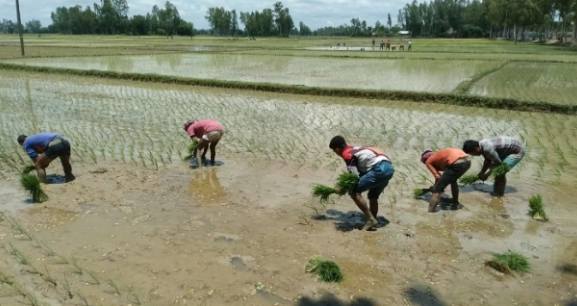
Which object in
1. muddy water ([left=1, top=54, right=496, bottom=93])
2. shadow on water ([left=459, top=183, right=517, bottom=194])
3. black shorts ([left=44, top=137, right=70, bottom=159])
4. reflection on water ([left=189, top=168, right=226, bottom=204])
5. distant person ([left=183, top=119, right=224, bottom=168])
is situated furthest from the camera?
muddy water ([left=1, top=54, right=496, bottom=93])

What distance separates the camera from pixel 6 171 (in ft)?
23.9

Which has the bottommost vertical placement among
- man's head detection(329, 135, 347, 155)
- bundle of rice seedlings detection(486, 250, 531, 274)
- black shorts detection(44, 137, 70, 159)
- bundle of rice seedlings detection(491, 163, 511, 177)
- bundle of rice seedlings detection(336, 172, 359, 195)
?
bundle of rice seedlings detection(486, 250, 531, 274)

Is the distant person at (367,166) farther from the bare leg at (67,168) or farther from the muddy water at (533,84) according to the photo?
the muddy water at (533,84)

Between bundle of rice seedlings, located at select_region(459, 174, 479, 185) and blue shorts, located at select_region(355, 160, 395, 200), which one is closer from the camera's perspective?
blue shorts, located at select_region(355, 160, 395, 200)

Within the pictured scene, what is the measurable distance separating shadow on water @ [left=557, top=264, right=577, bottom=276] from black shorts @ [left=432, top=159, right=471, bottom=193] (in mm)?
1465

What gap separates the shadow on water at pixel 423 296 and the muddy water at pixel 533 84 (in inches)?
408

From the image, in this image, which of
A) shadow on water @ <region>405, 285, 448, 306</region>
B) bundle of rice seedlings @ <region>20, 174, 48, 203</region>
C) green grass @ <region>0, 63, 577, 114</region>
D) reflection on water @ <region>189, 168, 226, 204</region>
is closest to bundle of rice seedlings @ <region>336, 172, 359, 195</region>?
shadow on water @ <region>405, 285, 448, 306</region>

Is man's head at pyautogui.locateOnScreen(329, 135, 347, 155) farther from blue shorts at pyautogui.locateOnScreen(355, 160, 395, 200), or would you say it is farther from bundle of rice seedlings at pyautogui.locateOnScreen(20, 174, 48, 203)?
bundle of rice seedlings at pyautogui.locateOnScreen(20, 174, 48, 203)

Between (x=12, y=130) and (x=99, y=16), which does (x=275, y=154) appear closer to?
(x=12, y=130)

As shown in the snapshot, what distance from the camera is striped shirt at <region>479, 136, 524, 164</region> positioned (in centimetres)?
610

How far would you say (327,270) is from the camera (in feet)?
13.7

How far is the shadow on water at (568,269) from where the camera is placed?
14.4 ft

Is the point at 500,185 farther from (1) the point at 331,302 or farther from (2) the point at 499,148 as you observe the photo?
(1) the point at 331,302

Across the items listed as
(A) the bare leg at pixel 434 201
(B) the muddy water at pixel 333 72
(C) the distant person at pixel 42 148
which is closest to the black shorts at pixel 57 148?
(C) the distant person at pixel 42 148
